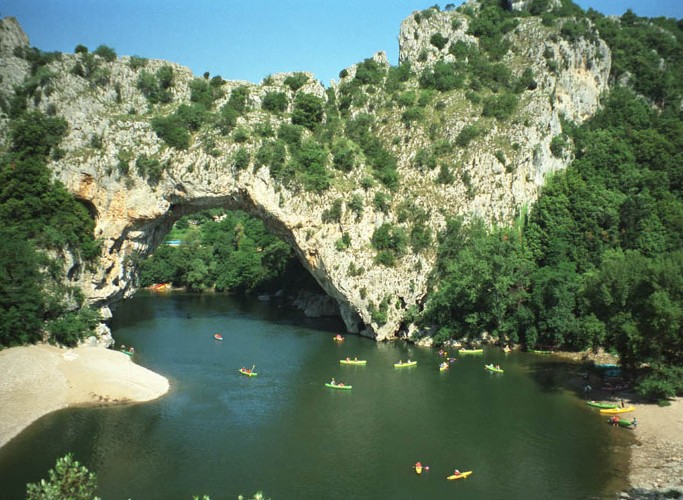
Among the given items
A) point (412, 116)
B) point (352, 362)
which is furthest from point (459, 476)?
point (412, 116)

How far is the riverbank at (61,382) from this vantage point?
36131mm

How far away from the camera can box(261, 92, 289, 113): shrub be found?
64.4 metres

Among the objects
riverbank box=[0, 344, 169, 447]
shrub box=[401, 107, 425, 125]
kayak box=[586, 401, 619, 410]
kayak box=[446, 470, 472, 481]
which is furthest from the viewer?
shrub box=[401, 107, 425, 125]

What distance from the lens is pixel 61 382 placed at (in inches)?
1548

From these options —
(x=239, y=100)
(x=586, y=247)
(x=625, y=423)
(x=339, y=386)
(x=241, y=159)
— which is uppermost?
(x=239, y=100)

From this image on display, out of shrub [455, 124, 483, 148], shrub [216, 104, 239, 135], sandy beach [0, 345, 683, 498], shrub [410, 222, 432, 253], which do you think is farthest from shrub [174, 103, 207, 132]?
shrub [455, 124, 483, 148]

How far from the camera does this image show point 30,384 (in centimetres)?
3822

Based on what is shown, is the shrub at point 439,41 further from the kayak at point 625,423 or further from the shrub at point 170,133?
the kayak at point 625,423

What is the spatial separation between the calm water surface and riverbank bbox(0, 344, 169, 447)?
1247 millimetres

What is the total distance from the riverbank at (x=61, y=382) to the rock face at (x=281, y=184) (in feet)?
33.9

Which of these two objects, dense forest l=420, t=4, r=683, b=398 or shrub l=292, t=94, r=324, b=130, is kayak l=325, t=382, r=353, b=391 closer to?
dense forest l=420, t=4, r=683, b=398

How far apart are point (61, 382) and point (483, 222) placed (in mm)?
43568

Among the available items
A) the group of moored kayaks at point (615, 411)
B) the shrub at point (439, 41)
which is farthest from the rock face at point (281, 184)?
the group of moored kayaks at point (615, 411)

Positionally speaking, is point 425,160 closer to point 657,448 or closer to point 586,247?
point 586,247
